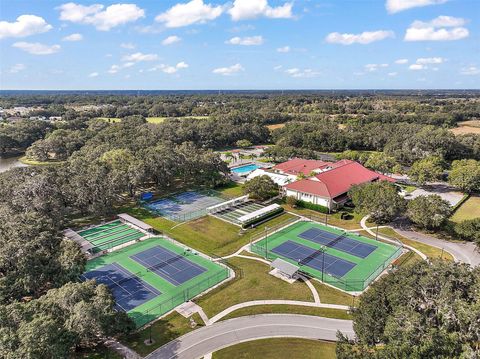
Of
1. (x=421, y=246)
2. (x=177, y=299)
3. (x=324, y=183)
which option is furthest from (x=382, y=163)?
(x=177, y=299)

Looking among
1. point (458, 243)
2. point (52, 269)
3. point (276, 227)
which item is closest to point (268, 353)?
point (52, 269)

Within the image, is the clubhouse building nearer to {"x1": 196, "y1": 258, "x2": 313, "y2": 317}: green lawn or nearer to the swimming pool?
the swimming pool

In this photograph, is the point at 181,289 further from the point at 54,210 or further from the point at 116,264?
the point at 54,210

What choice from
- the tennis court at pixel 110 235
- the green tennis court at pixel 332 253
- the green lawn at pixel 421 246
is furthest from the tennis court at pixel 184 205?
the green lawn at pixel 421 246

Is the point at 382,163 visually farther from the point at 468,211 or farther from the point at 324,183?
the point at 324,183

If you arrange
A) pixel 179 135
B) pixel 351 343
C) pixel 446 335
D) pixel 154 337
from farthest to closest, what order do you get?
1. pixel 179 135
2. pixel 154 337
3. pixel 351 343
4. pixel 446 335

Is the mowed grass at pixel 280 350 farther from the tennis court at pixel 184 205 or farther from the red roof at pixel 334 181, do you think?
the red roof at pixel 334 181

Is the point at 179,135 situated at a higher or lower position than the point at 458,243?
higher
